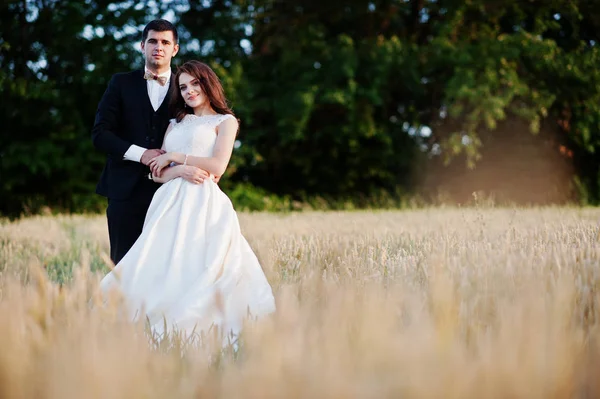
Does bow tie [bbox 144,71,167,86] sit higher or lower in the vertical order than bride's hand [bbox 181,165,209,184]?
higher

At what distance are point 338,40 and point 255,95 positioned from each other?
9.08 ft

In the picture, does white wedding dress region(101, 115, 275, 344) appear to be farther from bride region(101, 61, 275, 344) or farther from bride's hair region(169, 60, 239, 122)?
bride's hair region(169, 60, 239, 122)

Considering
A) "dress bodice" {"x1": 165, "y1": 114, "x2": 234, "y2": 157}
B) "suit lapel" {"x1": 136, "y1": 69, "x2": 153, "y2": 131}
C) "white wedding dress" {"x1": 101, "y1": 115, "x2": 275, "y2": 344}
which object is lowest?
"white wedding dress" {"x1": 101, "y1": 115, "x2": 275, "y2": 344}

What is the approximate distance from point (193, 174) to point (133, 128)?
2.80ft

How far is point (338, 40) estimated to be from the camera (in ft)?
55.7

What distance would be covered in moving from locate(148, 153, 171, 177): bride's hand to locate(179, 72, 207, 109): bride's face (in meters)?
0.42

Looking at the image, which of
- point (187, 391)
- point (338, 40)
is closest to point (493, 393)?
point (187, 391)

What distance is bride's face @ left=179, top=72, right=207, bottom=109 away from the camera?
417cm

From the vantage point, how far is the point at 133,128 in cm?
455

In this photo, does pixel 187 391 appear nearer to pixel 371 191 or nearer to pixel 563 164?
pixel 371 191

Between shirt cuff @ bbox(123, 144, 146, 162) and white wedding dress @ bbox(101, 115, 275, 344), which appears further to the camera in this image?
shirt cuff @ bbox(123, 144, 146, 162)

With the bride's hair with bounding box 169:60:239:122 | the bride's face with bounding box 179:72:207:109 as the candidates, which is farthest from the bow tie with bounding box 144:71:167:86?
the bride's face with bounding box 179:72:207:109

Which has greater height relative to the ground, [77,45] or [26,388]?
[77,45]

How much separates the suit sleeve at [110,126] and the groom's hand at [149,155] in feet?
0.65
